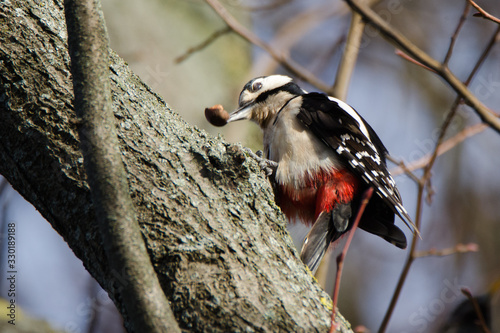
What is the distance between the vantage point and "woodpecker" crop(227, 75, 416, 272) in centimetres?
307

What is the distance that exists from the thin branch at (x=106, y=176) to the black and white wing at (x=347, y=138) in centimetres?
188

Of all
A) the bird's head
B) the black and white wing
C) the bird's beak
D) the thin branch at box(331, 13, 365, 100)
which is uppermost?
the thin branch at box(331, 13, 365, 100)

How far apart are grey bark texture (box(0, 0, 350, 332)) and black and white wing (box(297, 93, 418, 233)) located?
1.32 metres

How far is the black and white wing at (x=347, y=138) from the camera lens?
10.2ft

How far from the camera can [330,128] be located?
318 centimetres

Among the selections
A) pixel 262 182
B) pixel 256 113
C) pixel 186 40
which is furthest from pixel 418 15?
pixel 262 182

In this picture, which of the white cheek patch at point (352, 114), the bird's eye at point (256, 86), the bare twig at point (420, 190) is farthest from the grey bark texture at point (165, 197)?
the bird's eye at point (256, 86)

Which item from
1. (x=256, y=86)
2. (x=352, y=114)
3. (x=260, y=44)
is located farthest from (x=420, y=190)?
(x=260, y=44)

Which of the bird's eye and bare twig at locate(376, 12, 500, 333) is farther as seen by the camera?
the bird's eye

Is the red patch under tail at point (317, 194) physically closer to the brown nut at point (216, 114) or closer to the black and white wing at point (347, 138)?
the black and white wing at point (347, 138)

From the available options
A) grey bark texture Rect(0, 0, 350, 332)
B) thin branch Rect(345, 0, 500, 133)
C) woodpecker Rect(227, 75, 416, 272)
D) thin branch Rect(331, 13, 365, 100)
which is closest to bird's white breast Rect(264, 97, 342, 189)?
woodpecker Rect(227, 75, 416, 272)

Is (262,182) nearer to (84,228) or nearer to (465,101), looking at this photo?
(84,228)

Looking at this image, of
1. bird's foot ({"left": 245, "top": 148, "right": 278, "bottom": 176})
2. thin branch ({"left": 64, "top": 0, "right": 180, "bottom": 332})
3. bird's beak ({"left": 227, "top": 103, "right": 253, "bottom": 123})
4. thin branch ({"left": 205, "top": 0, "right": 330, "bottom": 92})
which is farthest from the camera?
thin branch ({"left": 205, "top": 0, "right": 330, "bottom": 92})

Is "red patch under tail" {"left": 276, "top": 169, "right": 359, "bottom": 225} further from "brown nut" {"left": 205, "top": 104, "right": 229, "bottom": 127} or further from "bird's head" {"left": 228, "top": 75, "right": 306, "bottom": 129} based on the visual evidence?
"bird's head" {"left": 228, "top": 75, "right": 306, "bottom": 129}
